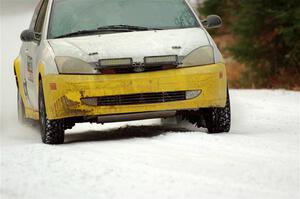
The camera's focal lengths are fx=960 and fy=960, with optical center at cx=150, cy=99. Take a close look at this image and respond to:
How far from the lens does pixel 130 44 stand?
1000 cm

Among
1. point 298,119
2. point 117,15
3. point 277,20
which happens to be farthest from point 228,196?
point 277,20

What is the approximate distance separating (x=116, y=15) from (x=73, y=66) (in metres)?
1.18

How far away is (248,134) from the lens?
10383 mm

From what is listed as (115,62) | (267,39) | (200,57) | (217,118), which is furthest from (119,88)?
(267,39)

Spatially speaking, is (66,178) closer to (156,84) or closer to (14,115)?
(156,84)

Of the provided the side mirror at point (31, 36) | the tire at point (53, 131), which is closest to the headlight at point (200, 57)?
the tire at point (53, 131)

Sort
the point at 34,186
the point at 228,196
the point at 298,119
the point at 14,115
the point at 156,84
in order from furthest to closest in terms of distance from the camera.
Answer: the point at 14,115, the point at 298,119, the point at 156,84, the point at 34,186, the point at 228,196

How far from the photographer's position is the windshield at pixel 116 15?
10.6 meters

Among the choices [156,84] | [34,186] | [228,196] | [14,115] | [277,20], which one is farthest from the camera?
[277,20]

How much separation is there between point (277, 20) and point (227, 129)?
1068cm

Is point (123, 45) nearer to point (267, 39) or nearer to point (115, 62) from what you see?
point (115, 62)

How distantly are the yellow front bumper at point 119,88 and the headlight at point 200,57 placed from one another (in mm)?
71

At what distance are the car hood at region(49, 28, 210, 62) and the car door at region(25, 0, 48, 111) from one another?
619 mm

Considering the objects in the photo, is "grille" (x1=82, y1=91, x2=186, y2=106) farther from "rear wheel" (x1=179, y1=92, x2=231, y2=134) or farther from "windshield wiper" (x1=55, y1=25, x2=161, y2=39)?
"windshield wiper" (x1=55, y1=25, x2=161, y2=39)
